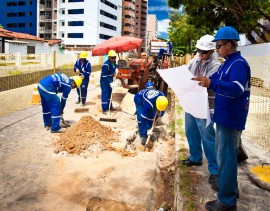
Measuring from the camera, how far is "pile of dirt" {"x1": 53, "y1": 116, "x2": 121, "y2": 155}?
5.38 meters

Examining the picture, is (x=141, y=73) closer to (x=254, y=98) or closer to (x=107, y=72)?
(x=107, y=72)

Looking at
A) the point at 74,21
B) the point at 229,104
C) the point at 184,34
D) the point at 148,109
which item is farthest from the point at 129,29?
the point at 229,104

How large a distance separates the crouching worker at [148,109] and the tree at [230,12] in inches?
418

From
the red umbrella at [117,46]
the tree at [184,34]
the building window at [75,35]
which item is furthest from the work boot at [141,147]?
the building window at [75,35]

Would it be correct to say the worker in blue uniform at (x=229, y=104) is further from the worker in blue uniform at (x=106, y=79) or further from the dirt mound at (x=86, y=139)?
the worker in blue uniform at (x=106, y=79)

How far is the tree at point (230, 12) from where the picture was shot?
14.9 m

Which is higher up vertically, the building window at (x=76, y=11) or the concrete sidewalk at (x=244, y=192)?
the building window at (x=76, y=11)

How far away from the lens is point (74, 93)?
503 inches

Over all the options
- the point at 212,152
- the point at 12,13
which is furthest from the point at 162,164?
the point at 12,13

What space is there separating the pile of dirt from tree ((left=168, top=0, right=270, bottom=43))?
11.3 meters

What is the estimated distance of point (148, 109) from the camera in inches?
228

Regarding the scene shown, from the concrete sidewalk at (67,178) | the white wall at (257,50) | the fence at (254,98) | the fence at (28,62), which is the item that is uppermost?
the white wall at (257,50)

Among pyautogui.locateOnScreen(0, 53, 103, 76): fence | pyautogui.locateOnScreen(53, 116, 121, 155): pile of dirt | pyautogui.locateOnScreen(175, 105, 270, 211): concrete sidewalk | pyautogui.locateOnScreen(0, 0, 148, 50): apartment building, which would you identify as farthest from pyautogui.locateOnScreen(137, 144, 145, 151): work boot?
pyautogui.locateOnScreen(0, 0, 148, 50): apartment building

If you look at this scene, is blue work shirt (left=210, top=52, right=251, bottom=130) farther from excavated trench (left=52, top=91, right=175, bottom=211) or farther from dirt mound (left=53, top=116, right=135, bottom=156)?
dirt mound (left=53, top=116, right=135, bottom=156)
